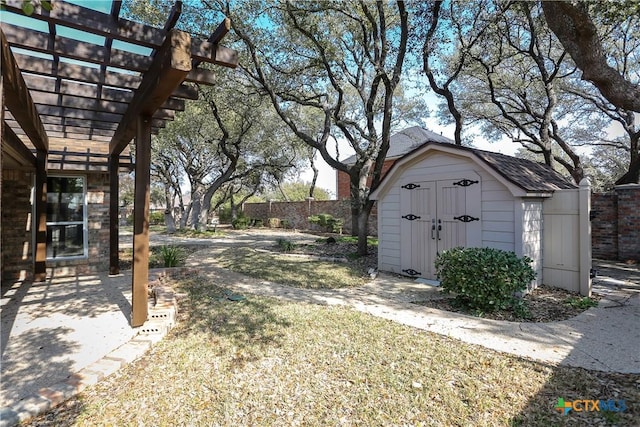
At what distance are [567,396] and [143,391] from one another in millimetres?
3424

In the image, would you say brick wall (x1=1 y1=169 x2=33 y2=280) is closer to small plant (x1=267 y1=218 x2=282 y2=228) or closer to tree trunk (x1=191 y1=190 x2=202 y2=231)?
tree trunk (x1=191 y1=190 x2=202 y2=231)

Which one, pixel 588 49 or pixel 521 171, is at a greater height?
pixel 588 49

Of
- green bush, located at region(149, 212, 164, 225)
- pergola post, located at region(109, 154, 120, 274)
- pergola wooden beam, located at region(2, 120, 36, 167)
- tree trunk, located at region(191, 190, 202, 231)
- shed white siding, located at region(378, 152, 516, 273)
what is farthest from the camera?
green bush, located at region(149, 212, 164, 225)

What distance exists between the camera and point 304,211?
19.6m

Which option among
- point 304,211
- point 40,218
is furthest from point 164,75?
point 304,211

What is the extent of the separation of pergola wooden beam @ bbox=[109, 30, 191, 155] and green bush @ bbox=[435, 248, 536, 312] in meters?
4.30

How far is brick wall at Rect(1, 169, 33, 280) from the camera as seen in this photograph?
605 centimetres

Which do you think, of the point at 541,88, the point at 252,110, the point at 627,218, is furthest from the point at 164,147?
the point at 627,218

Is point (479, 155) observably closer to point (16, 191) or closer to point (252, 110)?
point (16, 191)

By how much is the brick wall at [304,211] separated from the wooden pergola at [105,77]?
35.9 ft

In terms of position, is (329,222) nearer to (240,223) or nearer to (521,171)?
(240,223)

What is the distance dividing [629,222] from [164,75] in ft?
36.9

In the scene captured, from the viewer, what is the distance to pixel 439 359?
3.15 meters

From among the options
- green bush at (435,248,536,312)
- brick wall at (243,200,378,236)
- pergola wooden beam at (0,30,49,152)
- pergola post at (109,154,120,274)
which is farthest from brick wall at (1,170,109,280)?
brick wall at (243,200,378,236)
